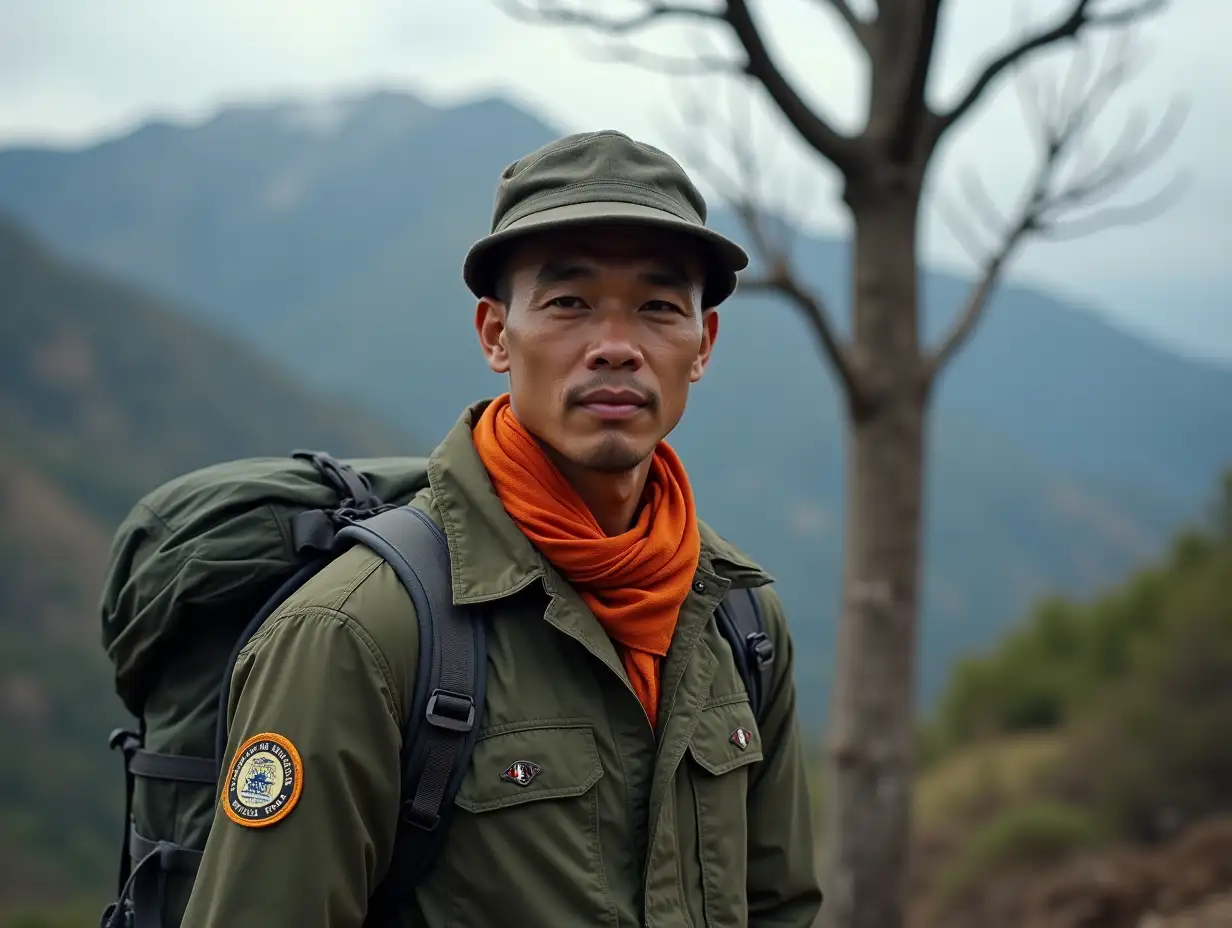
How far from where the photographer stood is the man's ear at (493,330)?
205 cm

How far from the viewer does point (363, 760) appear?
1.59 metres

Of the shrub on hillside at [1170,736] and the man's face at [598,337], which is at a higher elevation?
the man's face at [598,337]

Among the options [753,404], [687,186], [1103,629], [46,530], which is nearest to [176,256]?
[753,404]

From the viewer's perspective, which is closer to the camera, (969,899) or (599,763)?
(599,763)

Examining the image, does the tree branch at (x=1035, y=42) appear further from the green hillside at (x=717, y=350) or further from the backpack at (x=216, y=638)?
the green hillside at (x=717, y=350)

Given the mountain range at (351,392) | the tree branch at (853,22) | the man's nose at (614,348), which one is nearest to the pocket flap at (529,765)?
the man's nose at (614,348)

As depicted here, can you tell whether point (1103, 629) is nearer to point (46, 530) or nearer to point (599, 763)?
point (599, 763)

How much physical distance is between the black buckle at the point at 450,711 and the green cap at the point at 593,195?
706mm

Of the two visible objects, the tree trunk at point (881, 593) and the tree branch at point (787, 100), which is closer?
the tree branch at point (787, 100)

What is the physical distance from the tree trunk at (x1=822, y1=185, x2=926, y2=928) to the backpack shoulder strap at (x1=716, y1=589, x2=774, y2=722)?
2080mm

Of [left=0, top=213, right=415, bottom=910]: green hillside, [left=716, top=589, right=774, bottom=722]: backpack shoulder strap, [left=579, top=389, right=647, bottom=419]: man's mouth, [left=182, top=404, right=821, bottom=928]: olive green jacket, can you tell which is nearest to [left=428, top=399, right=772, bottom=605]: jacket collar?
[left=182, top=404, right=821, bottom=928]: olive green jacket

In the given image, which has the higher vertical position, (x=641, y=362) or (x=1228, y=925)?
(x=641, y=362)

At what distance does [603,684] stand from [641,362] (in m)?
0.51

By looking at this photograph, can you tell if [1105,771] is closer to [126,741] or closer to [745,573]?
[745,573]
